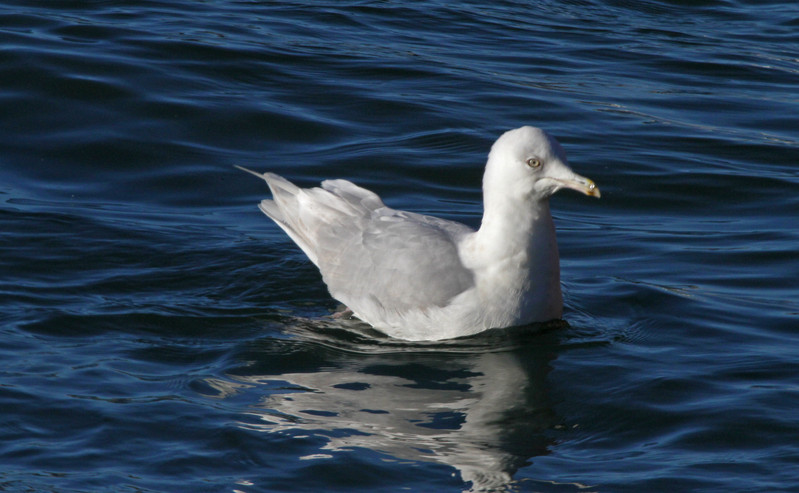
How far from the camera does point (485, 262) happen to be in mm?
6617

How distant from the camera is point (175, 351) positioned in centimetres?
639

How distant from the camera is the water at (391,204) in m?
5.33

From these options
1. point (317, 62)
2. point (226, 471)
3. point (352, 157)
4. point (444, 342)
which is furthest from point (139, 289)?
point (317, 62)

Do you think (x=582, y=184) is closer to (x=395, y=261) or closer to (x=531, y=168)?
(x=531, y=168)

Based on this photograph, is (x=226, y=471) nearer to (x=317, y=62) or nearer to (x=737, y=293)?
(x=737, y=293)

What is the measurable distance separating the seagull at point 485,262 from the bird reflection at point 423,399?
154 mm

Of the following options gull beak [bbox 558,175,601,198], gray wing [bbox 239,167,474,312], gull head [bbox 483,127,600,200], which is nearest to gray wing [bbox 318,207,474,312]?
gray wing [bbox 239,167,474,312]

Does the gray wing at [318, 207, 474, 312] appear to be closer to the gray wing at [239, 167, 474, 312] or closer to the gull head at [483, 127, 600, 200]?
the gray wing at [239, 167, 474, 312]

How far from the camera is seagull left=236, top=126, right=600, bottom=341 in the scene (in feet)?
21.1

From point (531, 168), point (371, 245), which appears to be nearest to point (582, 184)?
point (531, 168)

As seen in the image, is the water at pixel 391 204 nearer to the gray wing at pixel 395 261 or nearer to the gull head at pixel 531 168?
the gray wing at pixel 395 261

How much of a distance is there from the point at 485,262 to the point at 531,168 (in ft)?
1.95

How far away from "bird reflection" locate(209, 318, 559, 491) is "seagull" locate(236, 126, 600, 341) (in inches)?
6.1

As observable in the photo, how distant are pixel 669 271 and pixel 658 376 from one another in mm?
1793
